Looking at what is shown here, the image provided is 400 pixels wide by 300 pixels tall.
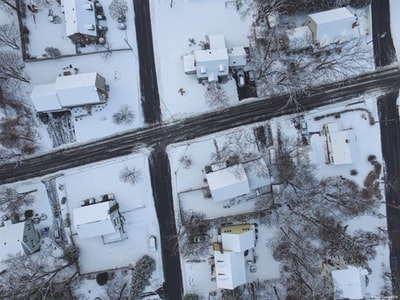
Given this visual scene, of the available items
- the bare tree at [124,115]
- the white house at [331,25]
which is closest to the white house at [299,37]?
the white house at [331,25]

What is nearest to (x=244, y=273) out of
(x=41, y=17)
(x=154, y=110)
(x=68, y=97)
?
(x=154, y=110)

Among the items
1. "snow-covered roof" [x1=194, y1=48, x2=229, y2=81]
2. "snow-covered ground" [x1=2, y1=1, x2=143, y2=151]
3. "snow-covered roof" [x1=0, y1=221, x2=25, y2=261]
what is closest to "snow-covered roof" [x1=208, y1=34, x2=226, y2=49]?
"snow-covered roof" [x1=194, y1=48, x2=229, y2=81]

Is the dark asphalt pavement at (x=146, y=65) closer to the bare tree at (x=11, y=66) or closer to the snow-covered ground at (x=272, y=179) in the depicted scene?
the snow-covered ground at (x=272, y=179)

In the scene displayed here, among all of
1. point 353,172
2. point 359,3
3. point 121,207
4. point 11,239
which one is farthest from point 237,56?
point 11,239

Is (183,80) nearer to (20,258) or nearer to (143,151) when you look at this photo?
(143,151)

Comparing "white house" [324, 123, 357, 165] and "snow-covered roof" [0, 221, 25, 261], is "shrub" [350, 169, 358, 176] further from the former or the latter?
"snow-covered roof" [0, 221, 25, 261]

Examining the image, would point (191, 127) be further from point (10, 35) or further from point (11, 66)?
point (10, 35)
